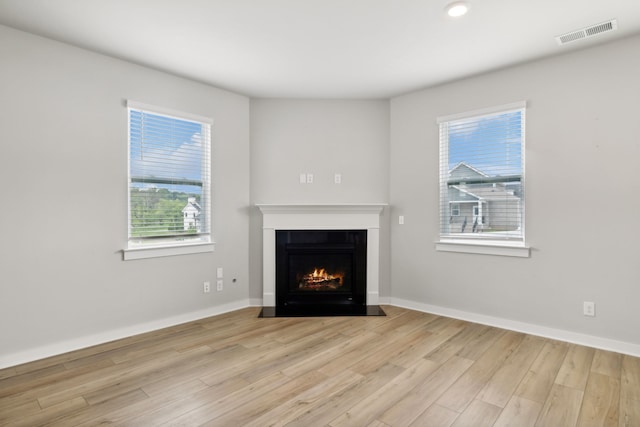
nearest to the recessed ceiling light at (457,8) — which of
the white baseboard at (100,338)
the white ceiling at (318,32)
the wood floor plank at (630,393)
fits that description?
the white ceiling at (318,32)

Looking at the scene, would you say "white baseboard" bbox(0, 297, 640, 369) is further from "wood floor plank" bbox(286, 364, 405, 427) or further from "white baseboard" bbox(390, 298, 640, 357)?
"wood floor plank" bbox(286, 364, 405, 427)

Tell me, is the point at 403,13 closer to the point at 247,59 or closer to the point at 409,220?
the point at 247,59

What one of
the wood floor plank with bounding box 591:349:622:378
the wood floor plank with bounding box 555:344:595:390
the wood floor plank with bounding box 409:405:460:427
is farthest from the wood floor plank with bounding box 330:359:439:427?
the wood floor plank with bounding box 591:349:622:378

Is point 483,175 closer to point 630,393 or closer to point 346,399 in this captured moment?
point 630,393

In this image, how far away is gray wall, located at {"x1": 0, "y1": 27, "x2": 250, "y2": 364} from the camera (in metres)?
2.52

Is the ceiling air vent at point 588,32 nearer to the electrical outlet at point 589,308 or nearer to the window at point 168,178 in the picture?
the electrical outlet at point 589,308

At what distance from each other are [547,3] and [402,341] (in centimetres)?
281

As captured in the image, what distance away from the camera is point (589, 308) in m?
2.86

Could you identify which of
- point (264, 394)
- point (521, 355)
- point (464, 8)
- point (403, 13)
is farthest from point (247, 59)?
point (521, 355)

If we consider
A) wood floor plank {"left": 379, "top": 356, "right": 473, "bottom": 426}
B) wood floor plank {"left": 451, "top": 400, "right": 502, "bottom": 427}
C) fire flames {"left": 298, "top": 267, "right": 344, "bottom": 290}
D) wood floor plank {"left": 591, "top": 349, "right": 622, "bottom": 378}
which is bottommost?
wood floor plank {"left": 451, "top": 400, "right": 502, "bottom": 427}

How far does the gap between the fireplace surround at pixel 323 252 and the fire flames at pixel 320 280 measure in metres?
0.01

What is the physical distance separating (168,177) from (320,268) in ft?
6.68

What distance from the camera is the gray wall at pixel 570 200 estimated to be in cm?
270

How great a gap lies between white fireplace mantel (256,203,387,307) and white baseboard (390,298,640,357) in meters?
0.62
